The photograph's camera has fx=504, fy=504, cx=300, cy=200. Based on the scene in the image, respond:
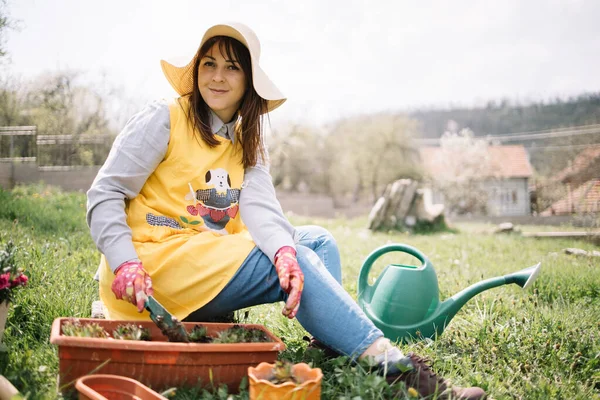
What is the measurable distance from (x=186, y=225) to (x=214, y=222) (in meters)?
0.12

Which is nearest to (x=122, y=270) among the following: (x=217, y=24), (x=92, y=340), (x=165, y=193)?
(x=92, y=340)

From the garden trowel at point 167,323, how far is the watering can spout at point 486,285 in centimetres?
111

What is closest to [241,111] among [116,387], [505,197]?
[116,387]

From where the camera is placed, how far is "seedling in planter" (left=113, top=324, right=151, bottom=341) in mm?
1405

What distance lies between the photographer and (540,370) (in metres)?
1.78

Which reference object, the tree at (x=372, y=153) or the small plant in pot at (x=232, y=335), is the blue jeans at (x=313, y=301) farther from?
the tree at (x=372, y=153)

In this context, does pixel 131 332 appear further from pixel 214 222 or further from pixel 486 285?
pixel 486 285

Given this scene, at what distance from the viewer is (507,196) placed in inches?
920

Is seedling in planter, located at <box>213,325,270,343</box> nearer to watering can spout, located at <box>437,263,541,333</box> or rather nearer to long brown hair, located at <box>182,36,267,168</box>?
long brown hair, located at <box>182,36,267,168</box>

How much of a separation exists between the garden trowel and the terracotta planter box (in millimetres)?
39

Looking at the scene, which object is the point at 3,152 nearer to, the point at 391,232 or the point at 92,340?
the point at 92,340

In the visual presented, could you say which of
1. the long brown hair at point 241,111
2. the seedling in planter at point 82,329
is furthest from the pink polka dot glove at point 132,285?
the long brown hair at point 241,111

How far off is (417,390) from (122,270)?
35.5 inches

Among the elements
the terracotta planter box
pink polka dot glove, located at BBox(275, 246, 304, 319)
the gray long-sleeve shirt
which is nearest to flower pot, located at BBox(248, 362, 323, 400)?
the terracotta planter box
